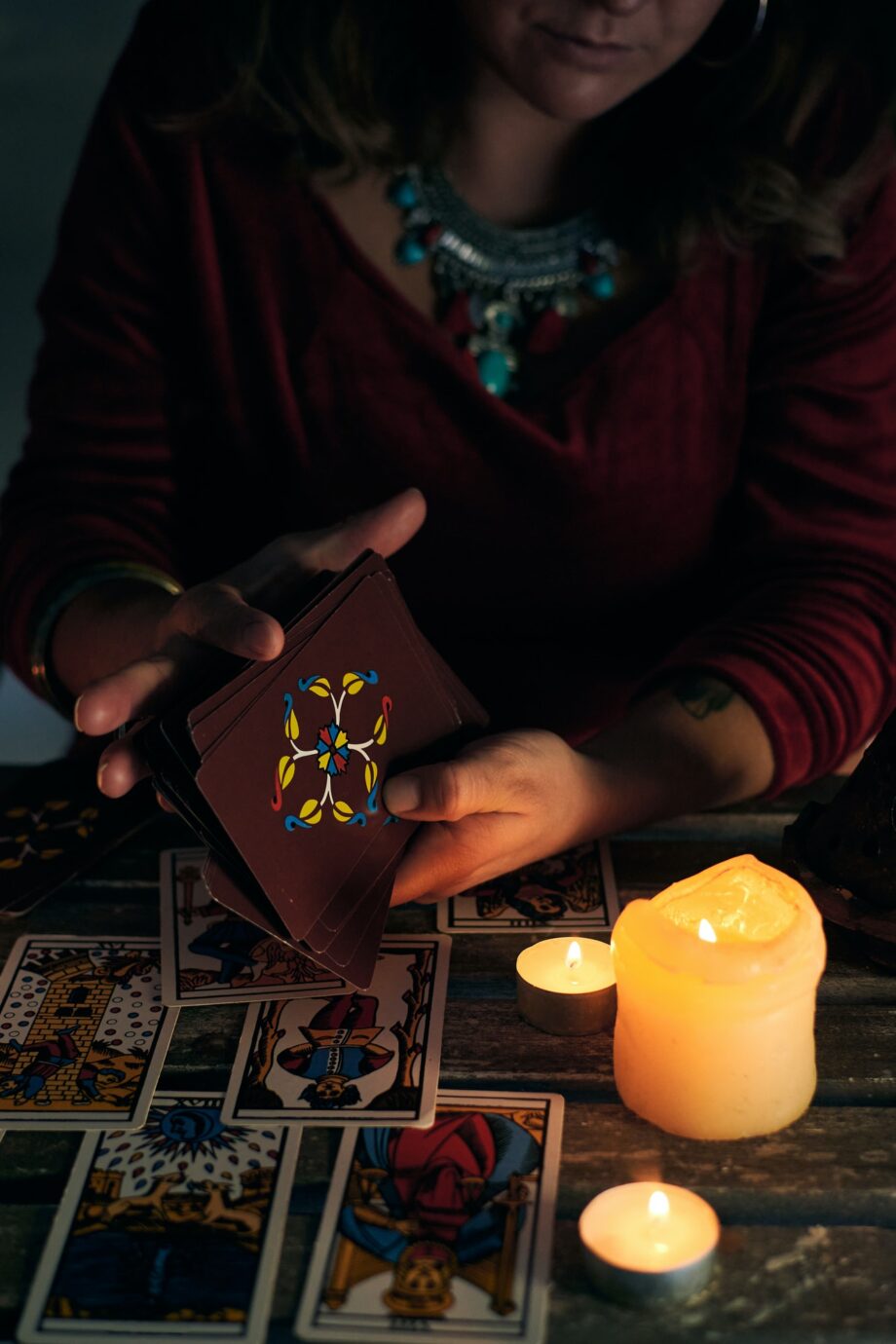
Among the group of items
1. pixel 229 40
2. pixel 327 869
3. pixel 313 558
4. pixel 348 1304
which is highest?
pixel 229 40

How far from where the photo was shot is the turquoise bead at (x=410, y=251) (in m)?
1.55

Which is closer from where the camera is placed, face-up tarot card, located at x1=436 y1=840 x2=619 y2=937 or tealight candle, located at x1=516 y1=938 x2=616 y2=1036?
tealight candle, located at x1=516 y1=938 x2=616 y2=1036

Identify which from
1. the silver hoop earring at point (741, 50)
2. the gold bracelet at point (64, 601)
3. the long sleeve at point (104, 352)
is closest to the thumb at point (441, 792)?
the gold bracelet at point (64, 601)

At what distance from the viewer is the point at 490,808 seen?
1093 mm

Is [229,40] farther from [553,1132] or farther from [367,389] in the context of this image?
[553,1132]

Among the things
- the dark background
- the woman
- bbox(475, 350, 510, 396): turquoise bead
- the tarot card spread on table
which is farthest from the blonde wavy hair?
the dark background

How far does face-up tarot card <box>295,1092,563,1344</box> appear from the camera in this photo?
2.42 ft

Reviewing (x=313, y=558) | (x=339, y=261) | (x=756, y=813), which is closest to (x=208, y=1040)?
(x=313, y=558)

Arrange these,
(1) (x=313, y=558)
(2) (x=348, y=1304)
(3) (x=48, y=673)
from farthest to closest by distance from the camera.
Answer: (3) (x=48, y=673)
(1) (x=313, y=558)
(2) (x=348, y=1304)

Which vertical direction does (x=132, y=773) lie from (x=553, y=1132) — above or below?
above

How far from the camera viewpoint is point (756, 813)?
130 cm

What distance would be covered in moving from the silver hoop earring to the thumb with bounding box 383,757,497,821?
895 mm

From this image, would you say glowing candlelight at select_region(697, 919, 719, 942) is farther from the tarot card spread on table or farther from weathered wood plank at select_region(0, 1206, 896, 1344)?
the tarot card spread on table

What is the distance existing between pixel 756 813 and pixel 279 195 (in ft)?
2.86
